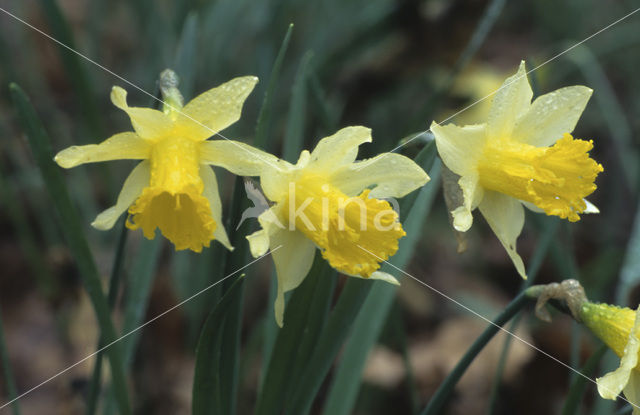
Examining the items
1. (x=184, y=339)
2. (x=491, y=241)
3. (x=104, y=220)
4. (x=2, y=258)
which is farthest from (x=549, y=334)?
(x=2, y=258)

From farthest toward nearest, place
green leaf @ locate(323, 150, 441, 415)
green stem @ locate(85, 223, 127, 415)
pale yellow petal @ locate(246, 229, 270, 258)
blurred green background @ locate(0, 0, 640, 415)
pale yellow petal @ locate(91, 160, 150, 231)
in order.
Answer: blurred green background @ locate(0, 0, 640, 415), green leaf @ locate(323, 150, 441, 415), green stem @ locate(85, 223, 127, 415), pale yellow petal @ locate(91, 160, 150, 231), pale yellow petal @ locate(246, 229, 270, 258)

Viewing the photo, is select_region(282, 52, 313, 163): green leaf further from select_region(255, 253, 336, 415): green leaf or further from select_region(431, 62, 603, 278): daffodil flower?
select_region(431, 62, 603, 278): daffodil flower

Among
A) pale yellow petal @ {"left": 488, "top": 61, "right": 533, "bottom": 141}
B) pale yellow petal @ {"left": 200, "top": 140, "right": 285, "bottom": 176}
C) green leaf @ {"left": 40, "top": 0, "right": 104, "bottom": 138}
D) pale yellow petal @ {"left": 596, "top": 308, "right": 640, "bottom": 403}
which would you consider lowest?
pale yellow petal @ {"left": 596, "top": 308, "right": 640, "bottom": 403}

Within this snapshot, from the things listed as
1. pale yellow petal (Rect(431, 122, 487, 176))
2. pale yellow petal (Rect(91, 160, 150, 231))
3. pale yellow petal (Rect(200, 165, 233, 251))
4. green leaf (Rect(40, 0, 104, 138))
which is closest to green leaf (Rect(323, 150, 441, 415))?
pale yellow petal (Rect(431, 122, 487, 176))

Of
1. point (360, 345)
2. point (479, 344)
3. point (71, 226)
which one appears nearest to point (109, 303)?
point (71, 226)

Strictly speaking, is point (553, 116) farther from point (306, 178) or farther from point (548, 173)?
point (306, 178)

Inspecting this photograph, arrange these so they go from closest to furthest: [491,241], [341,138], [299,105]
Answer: [341,138] < [299,105] < [491,241]

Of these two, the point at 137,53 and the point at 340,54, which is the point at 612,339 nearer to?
the point at 340,54
